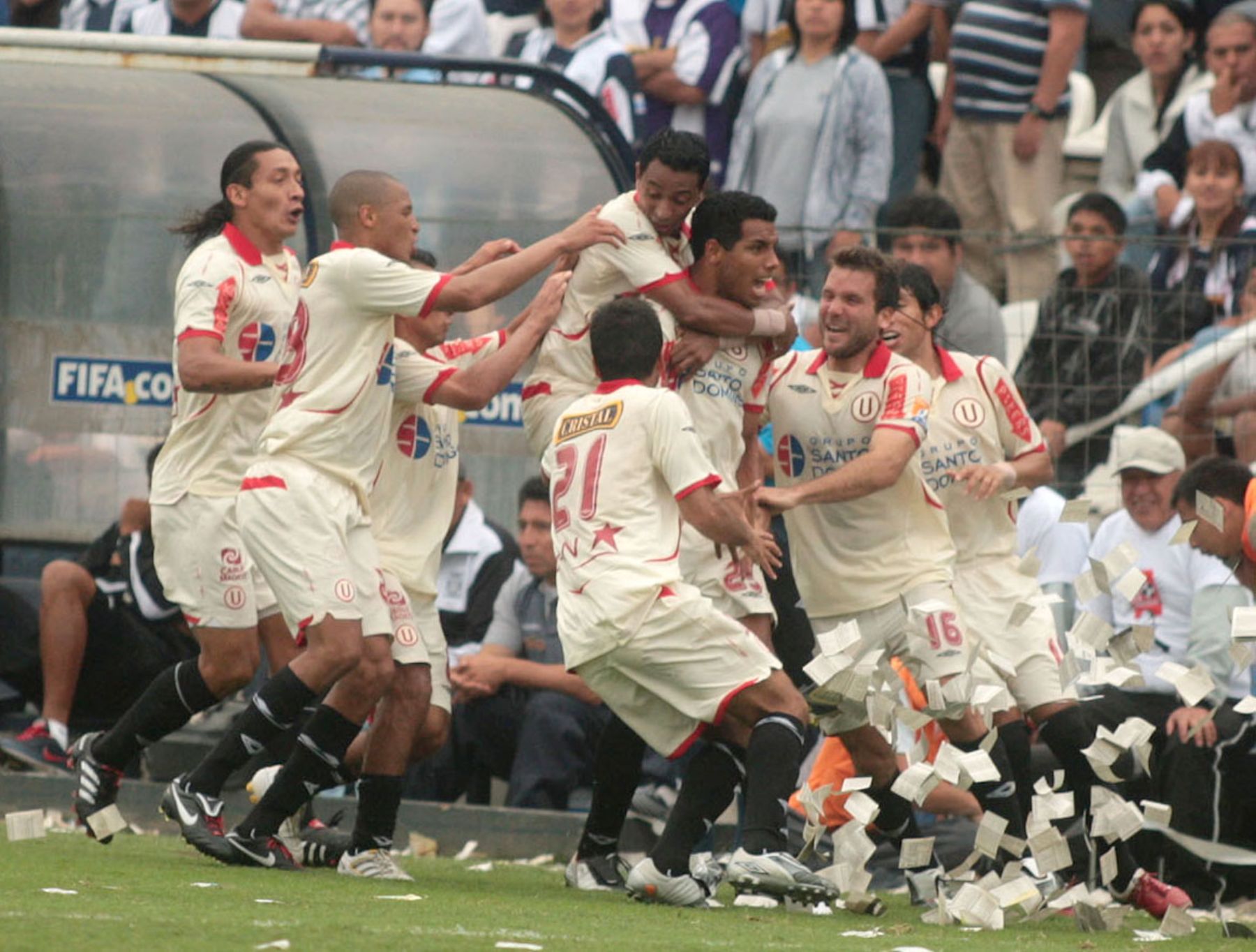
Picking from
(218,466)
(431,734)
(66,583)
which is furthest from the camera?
(66,583)

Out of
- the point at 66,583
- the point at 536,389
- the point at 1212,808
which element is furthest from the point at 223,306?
the point at 1212,808

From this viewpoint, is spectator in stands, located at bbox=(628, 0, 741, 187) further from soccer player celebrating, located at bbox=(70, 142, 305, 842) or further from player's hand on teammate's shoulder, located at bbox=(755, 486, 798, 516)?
player's hand on teammate's shoulder, located at bbox=(755, 486, 798, 516)

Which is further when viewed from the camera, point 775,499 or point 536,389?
point 536,389

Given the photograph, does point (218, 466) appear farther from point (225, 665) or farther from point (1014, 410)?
point (1014, 410)

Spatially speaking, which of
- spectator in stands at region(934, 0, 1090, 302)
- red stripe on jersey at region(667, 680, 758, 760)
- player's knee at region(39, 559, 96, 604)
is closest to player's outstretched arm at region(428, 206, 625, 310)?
red stripe on jersey at region(667, 680, 758, 760)

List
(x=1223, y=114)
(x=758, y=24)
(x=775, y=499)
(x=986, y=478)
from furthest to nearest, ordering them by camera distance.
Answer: (x=758, y=24) < (x=1223, y=114) < (x=986, y=478) < (x=775, y=499)

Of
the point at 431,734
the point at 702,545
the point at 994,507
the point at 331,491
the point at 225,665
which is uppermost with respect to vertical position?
the point at 994,507

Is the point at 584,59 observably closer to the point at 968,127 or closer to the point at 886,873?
the point at 968,127

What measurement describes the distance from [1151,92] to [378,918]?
9.00 metres

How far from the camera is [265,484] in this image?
7695 mm

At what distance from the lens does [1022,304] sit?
11.0m

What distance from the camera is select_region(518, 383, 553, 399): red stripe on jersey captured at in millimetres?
8086

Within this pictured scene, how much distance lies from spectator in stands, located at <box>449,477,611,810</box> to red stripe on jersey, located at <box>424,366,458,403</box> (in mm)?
2146

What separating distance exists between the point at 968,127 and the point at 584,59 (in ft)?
7.73
